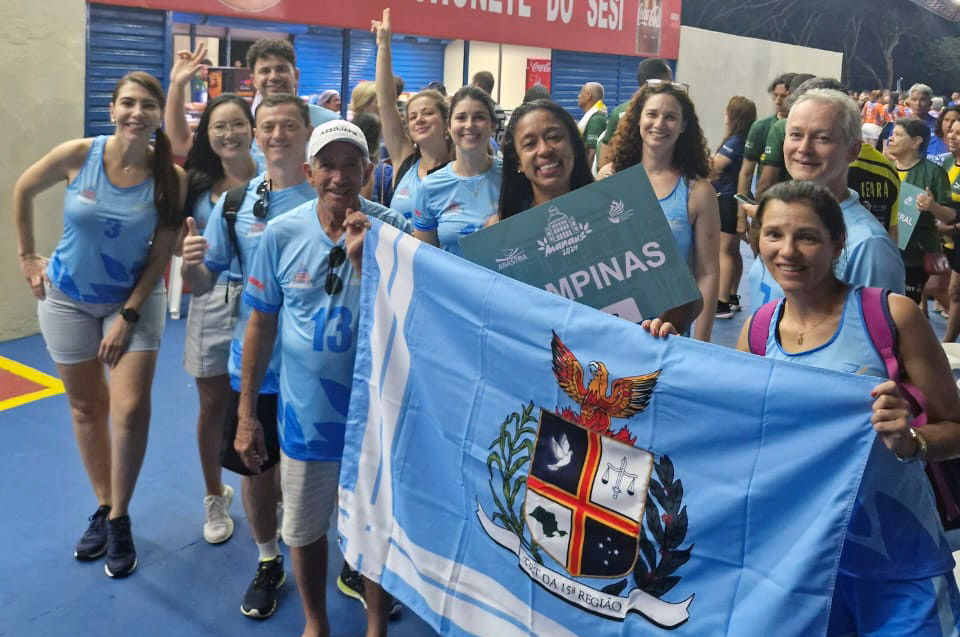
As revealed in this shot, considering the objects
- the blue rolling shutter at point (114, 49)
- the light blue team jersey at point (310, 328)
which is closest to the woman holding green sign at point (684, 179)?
the light blue team jersey at point (310, 328)

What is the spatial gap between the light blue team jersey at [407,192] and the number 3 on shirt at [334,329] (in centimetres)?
136

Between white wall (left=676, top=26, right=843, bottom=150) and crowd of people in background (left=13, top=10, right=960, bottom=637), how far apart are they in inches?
558

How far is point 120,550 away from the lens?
→ 372 cm

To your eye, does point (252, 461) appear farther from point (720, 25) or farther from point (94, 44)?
point (720, 25)

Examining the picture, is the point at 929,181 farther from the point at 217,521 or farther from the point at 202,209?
the point at 217,521

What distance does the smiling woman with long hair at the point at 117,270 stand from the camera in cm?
370

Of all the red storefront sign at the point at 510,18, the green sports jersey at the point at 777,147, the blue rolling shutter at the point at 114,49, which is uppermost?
the red storefront sign at the point at 510,18

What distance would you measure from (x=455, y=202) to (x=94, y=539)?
2.06 metres

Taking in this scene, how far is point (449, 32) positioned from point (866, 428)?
10.1 metres

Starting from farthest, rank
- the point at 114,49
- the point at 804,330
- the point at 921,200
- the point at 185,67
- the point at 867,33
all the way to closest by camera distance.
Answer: the point at 867,33
the point at 114,49
the point at 921,200
the point at 185,67
the point at 804,330

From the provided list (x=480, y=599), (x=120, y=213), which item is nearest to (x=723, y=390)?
(x=480, y=599)

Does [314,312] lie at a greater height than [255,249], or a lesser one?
lesser

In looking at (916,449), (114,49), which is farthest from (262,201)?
(114,49)

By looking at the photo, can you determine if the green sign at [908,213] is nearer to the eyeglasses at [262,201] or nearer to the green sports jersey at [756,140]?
the green sports jersey at [756,140]
